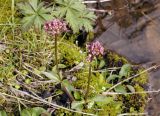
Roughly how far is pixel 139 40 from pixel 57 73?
809mm

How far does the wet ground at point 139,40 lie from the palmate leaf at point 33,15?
0.59 metres

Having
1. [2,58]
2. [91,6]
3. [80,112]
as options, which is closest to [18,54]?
[2,58]

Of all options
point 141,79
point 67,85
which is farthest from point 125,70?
point 67,85

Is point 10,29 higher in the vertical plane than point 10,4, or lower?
lower

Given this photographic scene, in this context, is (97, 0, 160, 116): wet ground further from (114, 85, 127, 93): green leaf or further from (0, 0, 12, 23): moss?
(0, 0, 12, 23): moss

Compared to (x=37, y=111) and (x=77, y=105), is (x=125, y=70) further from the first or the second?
(x=37, y=111)

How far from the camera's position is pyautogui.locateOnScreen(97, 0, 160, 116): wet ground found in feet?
9.54

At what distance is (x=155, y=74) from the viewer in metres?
2.81

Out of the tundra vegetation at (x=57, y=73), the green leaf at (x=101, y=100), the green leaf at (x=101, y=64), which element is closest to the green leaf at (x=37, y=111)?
the tundra vegetation at (x=57, y=73)

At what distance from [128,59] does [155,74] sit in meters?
Result: 0.23

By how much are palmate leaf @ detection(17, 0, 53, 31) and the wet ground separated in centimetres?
59

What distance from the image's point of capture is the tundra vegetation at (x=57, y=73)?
251 cm

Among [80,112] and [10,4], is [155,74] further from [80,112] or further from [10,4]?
[10,4]

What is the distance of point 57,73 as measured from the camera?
247cm
